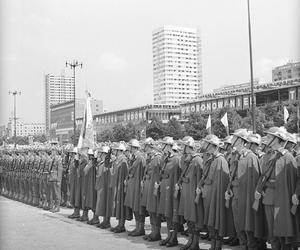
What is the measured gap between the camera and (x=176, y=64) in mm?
103188

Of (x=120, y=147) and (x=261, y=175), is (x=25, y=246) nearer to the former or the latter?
(x=120, y=147)

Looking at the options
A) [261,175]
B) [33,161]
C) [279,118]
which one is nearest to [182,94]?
[279,118]

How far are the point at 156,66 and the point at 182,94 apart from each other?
1138 inches

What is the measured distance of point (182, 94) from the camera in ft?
475

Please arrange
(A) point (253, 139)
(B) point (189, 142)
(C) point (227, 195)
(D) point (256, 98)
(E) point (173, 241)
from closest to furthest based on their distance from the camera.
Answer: (C) point (227, 195)
(A) point (253, 139)
(B) point (189, 142)
(E) point (173, 241)
(D) point (256, 98)

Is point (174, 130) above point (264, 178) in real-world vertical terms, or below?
above

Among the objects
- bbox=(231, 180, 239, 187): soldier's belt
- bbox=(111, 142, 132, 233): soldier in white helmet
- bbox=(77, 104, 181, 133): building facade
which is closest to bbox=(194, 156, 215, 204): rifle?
bbox=(231, 180, 239, 187): soldier's belt

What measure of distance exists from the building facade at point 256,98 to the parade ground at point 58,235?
1913 inches

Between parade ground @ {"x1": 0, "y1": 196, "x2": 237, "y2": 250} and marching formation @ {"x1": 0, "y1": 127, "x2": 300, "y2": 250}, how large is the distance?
350 mm

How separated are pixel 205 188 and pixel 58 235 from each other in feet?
12.9

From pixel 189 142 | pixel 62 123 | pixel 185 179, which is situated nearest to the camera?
pixel 185 179

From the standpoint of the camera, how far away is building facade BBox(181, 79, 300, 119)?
68.6m

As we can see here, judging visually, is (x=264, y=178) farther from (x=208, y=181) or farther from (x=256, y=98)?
(x=256, y=98)

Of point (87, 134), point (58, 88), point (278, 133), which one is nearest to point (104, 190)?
point (87, 134)
